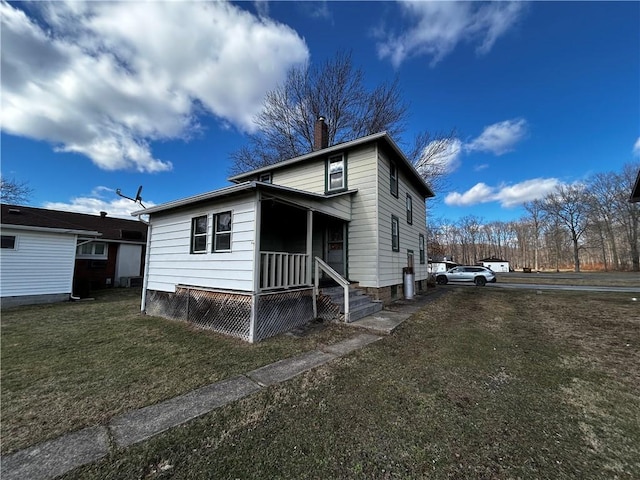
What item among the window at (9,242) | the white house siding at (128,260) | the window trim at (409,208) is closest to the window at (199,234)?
the window trim at (409,208)

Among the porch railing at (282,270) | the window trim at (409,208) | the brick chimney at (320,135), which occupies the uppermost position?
the brick chimney at (320,135)

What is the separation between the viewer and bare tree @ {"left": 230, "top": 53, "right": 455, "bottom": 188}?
17.7 m

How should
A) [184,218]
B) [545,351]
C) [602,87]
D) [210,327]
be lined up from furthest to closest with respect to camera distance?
[602,87] → [184,218] → [210,327] → [545,351]

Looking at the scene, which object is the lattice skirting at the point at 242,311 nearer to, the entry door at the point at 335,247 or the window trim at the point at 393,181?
the entry door at the point at 335,247

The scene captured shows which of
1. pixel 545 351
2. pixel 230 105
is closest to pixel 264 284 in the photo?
pixel 545 351

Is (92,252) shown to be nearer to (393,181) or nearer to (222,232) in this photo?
(222,232)

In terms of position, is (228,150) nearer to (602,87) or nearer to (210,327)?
(210,327)

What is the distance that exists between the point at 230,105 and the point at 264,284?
1110cm

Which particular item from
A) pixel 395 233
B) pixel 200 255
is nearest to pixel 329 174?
pixel 395 233

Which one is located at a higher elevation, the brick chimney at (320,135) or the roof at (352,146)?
the brick chimney at (320,135)

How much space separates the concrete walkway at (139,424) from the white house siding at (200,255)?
2190 mm

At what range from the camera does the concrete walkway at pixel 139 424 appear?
218 cm

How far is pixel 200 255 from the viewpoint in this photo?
726 centimetres

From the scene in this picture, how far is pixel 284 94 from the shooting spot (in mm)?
18172
